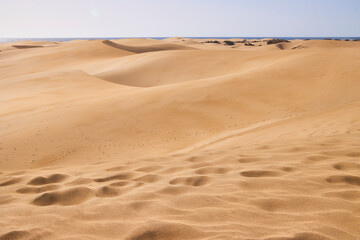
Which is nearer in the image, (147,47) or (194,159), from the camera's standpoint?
(194,159)

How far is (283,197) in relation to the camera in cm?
246

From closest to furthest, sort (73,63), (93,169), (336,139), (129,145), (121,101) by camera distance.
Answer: (93,169) → (336,139) → (129,145) → (121,101) → (73,63)

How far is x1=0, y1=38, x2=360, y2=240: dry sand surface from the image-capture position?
211 centimetres

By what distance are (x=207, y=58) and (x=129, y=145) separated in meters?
13.9

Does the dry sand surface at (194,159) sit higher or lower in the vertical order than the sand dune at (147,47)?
lower

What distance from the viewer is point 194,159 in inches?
155

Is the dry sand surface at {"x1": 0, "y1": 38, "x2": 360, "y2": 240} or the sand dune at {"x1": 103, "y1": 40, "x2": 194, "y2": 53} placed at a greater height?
the sand dune at {"x1": 103, "y1": 40, "x2": 194, "y2": 53}

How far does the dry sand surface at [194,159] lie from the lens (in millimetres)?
2113

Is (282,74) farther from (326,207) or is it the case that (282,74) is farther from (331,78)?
(326,207)

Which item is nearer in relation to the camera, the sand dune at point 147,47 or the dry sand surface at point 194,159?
the dry sand surface at point 194,159

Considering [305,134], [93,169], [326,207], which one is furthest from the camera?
[305,134]

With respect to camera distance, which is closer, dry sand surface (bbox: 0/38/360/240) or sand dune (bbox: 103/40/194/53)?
dry sand surface (bbox: 0/38/360/240)

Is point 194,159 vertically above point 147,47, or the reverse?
point 147,47

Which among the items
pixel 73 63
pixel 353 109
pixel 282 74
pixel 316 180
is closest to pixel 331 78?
pixel 282 74
